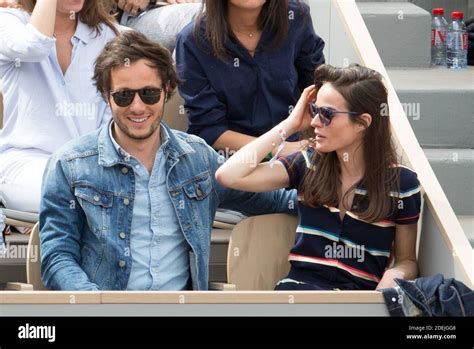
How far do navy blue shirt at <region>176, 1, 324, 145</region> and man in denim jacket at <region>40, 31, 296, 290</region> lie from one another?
0.58 metres

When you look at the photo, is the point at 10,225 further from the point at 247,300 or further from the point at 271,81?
the point at 247,300

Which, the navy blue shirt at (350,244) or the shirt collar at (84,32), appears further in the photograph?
the shirt collar at (84,32)

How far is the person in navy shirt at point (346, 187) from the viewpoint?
13.3ft

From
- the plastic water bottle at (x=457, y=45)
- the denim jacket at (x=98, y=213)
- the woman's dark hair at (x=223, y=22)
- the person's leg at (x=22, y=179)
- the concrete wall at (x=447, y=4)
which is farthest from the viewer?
the concrete wall at (x=447, y=4)

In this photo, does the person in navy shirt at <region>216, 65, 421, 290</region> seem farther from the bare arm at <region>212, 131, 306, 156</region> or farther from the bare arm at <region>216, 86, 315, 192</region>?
the bare arm at <region>212, 131, 306, 156</region>

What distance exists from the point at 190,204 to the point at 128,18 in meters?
1.49

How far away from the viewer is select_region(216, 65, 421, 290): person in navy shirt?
407cm

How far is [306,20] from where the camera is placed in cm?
489

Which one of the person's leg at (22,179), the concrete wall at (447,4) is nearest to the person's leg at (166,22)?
the person's leg at (22,179)

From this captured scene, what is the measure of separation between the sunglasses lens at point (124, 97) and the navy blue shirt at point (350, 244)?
2.14ft

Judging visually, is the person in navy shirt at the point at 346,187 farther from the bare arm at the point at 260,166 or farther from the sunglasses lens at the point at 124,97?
the sunglasses lens at the point at 124,97

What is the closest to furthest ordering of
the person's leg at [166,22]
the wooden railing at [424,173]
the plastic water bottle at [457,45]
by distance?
the wooden railing at [424,173], the person's leg at [166,22], the plastic water bottle at [457,45]

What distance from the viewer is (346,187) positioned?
413 cm
